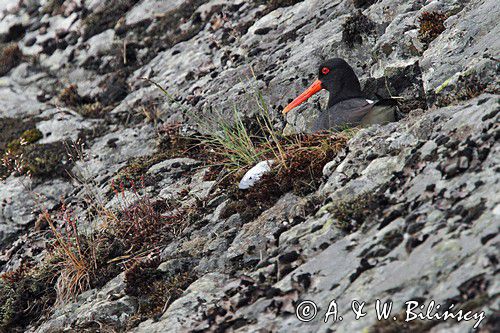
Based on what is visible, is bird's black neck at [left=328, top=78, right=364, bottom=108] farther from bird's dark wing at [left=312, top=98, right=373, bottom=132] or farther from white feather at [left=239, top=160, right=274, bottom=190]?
white feather at [left=239, top=160, right=274, bottom=190]

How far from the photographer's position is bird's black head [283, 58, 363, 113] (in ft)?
29.1

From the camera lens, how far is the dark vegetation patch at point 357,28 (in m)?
9.71

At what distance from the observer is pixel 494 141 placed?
436cm

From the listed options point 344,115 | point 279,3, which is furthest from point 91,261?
point 279,3

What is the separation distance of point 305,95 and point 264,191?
326 centimetres

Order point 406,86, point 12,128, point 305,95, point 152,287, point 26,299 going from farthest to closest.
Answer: point 12,128
point 305,95
point 406,86
point 26,299
point 152,287

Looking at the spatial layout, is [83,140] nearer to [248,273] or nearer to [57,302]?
[57,302]

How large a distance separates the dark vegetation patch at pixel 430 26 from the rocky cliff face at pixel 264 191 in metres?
0.03

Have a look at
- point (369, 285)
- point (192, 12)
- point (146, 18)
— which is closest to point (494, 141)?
point (369, 285)

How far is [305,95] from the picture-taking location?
365 inches

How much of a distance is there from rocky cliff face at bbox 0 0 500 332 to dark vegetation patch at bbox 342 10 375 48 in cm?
3

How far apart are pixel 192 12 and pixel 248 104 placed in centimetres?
590

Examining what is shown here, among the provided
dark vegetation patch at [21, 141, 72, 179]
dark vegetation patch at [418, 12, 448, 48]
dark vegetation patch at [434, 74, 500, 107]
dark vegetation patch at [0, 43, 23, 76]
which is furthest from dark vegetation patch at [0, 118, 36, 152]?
dark vegetation patch at [434, 74, 500, 107]

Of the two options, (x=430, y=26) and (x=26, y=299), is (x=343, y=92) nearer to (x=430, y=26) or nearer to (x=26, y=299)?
(x=430, y=26)
